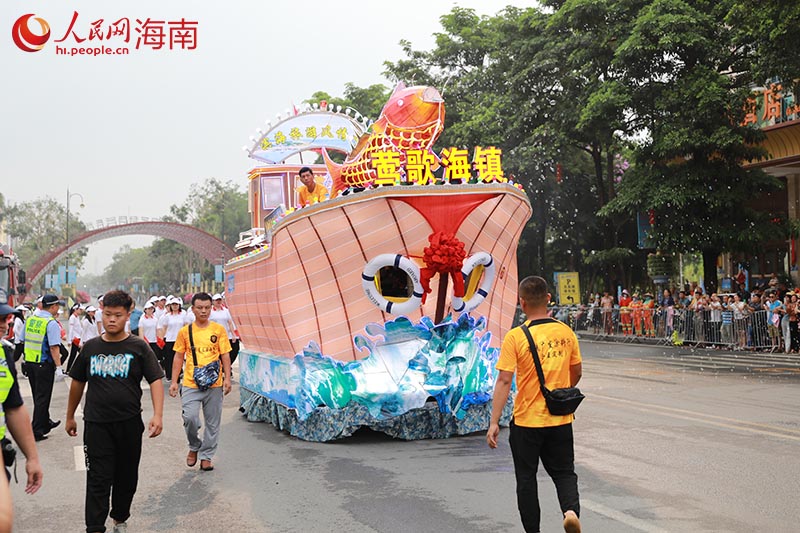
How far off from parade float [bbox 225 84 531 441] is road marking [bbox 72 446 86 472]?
2.23 m

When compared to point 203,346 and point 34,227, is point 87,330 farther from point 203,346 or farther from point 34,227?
point 34,227

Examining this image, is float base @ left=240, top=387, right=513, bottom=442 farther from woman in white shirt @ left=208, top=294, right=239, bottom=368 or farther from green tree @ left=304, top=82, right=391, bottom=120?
green tree @ left=304, top=82, right=391, bottom=120

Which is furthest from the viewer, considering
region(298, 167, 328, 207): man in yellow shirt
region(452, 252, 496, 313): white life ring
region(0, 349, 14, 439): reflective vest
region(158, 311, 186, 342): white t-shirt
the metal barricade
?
the metal barricade

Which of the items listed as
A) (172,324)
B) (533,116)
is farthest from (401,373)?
(533,116)

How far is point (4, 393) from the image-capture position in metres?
4.46

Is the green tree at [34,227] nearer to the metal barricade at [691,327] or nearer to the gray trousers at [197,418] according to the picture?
the metal barricade at [691,327]

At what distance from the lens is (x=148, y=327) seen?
17.2 m

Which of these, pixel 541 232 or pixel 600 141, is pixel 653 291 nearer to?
pixel 541 232

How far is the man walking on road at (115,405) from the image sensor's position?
19.6ft

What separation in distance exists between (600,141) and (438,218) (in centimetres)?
2237

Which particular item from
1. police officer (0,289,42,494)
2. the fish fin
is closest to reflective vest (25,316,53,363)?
the fish fin

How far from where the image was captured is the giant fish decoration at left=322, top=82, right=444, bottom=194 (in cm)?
1019

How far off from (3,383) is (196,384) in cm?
419

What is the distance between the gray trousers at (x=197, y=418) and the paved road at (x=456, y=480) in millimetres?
234
